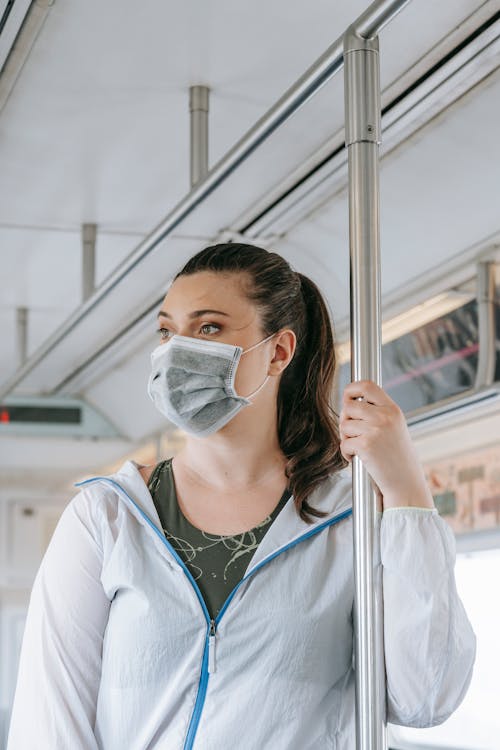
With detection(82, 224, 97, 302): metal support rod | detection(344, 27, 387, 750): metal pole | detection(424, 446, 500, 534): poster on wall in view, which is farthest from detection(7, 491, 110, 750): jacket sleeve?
detection(82, 224, 97, 302): metal support rod

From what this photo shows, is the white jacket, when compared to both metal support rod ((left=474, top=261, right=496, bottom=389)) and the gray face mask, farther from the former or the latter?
metal support rod ((left=474, top=261, right=496, bottom=389))

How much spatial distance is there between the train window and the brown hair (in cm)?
312

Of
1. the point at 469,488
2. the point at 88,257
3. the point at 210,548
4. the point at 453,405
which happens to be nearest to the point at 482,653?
the point at 469,488

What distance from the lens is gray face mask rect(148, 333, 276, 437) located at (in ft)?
7.06

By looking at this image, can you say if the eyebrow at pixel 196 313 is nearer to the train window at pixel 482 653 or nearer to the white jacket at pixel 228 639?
the white jacket at pixel 228 639

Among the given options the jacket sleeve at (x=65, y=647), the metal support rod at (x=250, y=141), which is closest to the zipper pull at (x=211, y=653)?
the jacket sleeve at (x=65, y=647)

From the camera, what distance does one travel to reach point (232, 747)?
1976mm

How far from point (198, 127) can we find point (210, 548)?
91.6 inches

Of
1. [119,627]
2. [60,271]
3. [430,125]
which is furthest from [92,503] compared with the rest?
[60,271]

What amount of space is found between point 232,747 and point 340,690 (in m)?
0.21

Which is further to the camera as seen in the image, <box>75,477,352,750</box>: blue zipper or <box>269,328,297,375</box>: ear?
<box>269,328,297,375</box>: ear

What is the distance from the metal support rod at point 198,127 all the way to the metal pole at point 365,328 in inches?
78.7

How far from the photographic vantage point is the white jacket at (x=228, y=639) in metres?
1.89

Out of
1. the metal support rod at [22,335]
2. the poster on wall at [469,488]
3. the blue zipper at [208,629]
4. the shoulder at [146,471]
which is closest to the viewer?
the blue zipper at [208,629]
